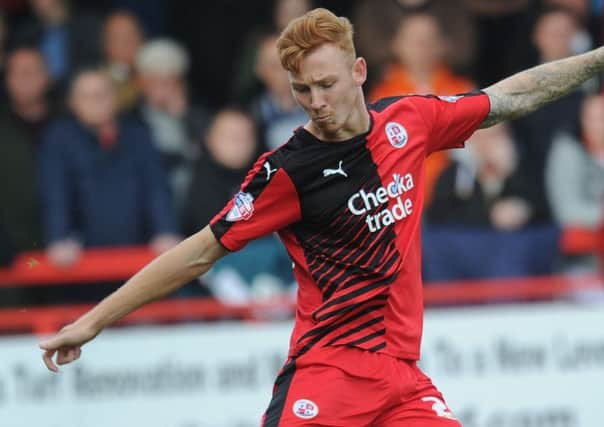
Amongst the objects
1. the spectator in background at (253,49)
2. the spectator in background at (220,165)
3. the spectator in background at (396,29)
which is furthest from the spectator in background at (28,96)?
the spectator in background at (396,29)

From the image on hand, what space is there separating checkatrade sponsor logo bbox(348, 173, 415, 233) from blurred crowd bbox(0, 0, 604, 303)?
13.4ft

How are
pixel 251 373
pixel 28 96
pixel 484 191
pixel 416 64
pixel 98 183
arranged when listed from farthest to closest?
1. pixel 416 64
2. pixel 28 96
3. pixel 484 191
4. pixel 98 183
5. pixel 251 373

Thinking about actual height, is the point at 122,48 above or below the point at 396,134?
above

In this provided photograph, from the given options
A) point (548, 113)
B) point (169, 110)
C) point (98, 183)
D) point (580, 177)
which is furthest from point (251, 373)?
point (548, 113)

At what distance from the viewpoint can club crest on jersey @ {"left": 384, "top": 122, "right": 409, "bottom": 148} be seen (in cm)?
523

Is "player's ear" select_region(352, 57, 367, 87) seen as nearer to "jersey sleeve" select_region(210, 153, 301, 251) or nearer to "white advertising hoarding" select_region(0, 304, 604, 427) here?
"jersey sleeve" select_region(210, 153, 301, 251)

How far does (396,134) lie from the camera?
17.2ft

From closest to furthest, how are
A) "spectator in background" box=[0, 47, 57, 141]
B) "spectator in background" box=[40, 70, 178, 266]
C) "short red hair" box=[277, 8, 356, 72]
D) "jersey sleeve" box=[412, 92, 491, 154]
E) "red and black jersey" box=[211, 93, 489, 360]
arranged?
1. "short red hair" box=[277, 8, 356, 72]
2. "red and black jersey" box=[211, 93, 489, 360]
3. "jersey sleeve" box=[412, 92, 491, 154]
4. "spectator in background" box=[40, 70, 178, 266]
5. "spectator in background" box=[0, 47, 57, 141]

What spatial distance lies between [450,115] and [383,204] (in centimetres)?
53

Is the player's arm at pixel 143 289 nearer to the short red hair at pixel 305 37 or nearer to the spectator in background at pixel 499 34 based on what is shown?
the short red hair at pixel 305 37

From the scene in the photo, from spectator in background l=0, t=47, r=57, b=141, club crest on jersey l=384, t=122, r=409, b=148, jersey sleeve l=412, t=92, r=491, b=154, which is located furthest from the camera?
spectator in background l=0, t=47, r=57, b=141

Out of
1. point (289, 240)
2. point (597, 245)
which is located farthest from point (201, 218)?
point (289, 240)

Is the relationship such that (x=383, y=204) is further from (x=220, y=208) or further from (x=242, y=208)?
(x=220, y=208)

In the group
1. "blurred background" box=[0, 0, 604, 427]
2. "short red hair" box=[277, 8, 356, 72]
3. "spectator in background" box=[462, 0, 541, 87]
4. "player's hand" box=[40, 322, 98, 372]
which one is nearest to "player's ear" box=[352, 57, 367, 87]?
"short red hair" box=[277, 8, 356, 72]
